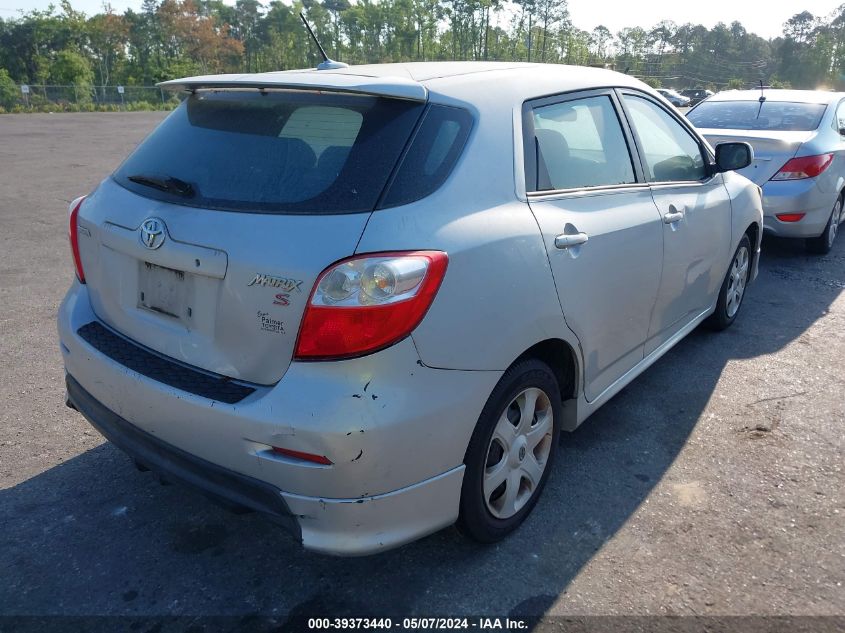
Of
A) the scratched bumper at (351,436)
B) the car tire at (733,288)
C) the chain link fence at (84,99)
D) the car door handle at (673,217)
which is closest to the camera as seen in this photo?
the scratched bumper at (351,436)

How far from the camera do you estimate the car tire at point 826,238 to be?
7.02m

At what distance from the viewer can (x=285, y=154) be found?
2336mm

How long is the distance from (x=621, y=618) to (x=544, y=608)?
0.86 ft

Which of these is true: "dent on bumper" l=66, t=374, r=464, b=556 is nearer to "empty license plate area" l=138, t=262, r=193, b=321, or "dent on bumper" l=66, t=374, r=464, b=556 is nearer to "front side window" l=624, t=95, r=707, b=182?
"empty license plate area" l=138, t=262, r=193, b=321

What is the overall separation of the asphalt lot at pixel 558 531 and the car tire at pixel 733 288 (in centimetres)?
60

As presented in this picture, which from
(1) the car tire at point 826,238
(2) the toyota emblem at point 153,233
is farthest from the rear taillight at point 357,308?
(1) the car tire at point 826,238

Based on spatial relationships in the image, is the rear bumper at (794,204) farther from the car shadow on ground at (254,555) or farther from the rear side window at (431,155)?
the rear side window at (431,155)

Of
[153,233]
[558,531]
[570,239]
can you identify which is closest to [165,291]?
[153,233]

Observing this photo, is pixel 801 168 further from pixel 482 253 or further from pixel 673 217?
pixel 482 253

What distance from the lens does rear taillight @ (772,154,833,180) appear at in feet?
21.0

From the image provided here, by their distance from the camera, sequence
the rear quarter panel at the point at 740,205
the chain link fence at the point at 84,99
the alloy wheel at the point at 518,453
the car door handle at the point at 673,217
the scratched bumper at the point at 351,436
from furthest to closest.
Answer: the chain link fence at the point at 84,99
the rear quarter panel at the point at 740,205
the car door handle at the point at 673,217
the alloy wheel at the point at 518,453
the scratched bumper at the point at 351,436

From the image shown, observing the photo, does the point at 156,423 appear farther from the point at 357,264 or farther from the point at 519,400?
the point at 519,400

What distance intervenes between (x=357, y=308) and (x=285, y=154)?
68 centimetres

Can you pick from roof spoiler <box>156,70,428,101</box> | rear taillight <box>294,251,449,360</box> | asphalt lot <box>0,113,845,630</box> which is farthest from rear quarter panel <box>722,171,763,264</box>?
rear taillight <box>294,251,449,360</box>
